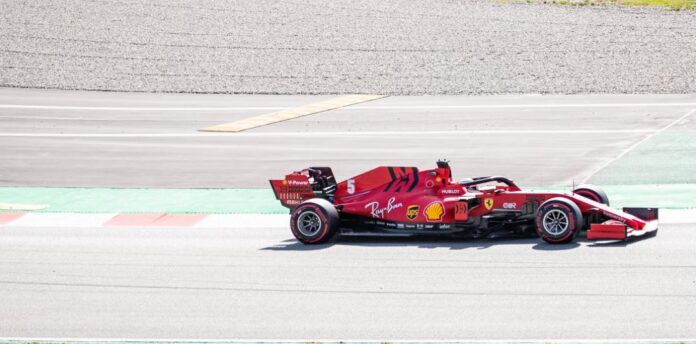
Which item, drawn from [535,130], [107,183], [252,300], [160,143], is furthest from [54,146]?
[252,300]

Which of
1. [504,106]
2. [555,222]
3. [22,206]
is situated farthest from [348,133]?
[555,222]

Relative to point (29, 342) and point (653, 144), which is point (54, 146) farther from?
point (29, 342)

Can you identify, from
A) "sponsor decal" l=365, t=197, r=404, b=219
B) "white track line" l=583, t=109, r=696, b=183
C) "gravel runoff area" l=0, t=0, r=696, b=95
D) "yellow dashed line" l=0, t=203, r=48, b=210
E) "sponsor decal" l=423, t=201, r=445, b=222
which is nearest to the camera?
"sponsor decal" l=423, t=201, r=445, b=222

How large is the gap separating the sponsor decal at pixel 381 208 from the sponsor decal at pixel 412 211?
0.41 ft

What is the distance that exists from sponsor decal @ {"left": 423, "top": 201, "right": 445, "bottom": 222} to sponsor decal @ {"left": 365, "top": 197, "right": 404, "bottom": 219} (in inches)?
15.8

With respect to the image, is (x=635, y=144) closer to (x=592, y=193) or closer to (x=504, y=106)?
(x=504, y=106)

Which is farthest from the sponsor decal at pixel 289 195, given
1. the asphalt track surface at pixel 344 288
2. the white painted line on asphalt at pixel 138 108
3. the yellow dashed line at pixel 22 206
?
the white painted line on asphalt at pixel 138 108

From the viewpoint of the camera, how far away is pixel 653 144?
25.9 metres

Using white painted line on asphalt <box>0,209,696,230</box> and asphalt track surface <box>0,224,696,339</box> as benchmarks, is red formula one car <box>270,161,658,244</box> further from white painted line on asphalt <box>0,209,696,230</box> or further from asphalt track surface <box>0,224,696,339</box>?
white painted line on asphalt <box>0,209,696,230</box>

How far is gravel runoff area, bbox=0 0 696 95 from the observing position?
37.4 meters

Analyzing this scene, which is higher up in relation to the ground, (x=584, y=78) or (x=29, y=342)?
(x=584, y=78)

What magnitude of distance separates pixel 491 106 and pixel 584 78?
5.22 meters

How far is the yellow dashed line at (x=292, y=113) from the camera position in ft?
102

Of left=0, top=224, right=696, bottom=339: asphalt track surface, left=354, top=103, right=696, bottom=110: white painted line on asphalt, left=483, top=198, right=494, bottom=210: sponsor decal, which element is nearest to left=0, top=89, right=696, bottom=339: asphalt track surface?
left=0, top=224, right=696, bottom=339: asphalt track surface
